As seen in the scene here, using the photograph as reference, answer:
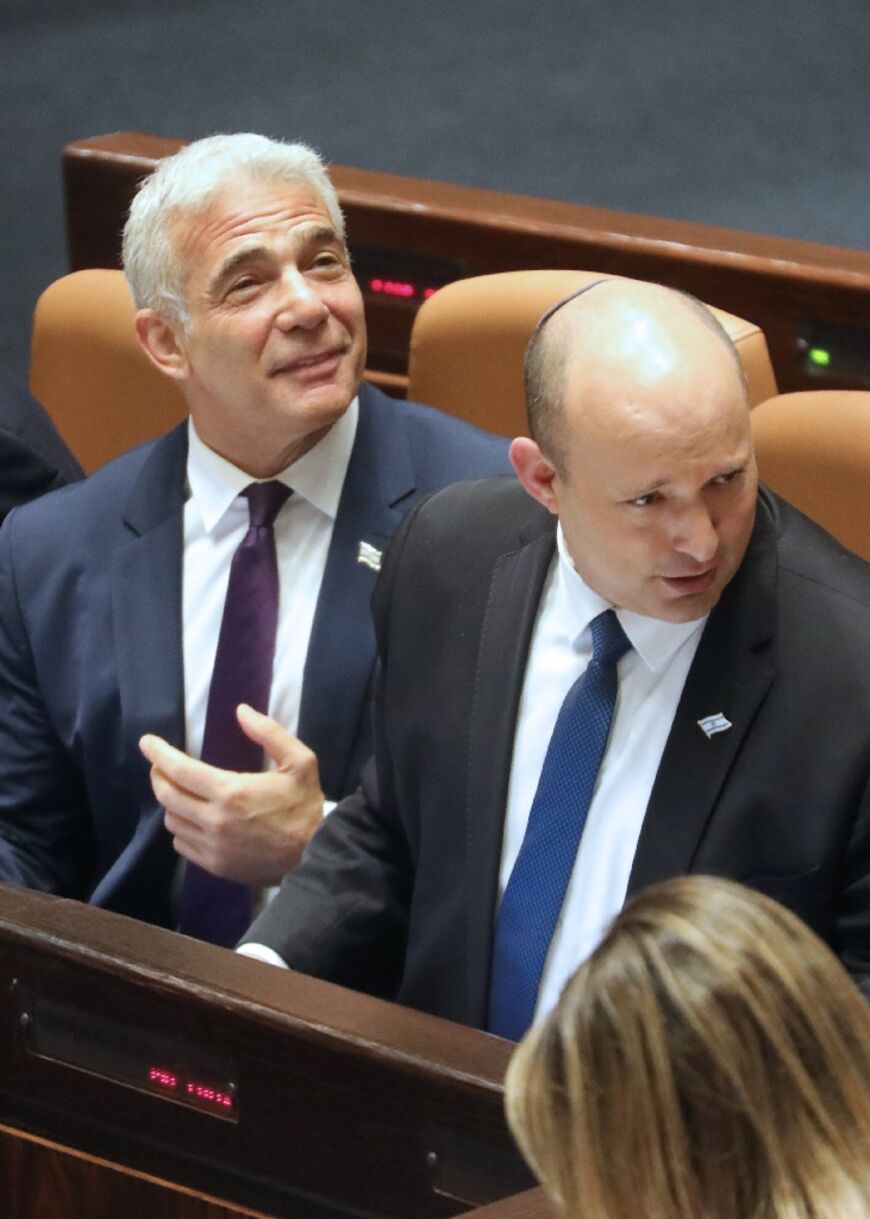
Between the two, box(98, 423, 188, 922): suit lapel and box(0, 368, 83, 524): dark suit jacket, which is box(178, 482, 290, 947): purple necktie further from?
box(0, 368, 83, 524): dark suit jacket

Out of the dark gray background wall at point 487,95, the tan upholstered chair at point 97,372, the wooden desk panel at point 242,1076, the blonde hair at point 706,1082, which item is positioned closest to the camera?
the blonde hair at point 706,1082

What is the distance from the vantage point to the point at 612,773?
4.41 ft

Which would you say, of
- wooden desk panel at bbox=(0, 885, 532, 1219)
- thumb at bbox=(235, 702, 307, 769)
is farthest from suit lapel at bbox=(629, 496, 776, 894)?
thumb at bbox=(235, 702, 307, 769)

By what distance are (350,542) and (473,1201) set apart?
745 millimetres

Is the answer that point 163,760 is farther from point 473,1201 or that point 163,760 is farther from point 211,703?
point 473,1201

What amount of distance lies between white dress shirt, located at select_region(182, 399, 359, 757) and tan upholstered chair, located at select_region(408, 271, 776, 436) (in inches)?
10.8

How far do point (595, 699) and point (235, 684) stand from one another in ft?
1.49

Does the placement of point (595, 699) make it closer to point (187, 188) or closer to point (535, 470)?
point (535, 470)

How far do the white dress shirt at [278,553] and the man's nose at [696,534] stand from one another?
55cm

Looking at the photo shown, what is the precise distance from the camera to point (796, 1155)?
0.75 meters

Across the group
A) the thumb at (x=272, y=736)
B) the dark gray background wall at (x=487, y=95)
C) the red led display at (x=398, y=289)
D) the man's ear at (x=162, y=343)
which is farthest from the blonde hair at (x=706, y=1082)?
the dark gray background wall at (x=487, y=95)

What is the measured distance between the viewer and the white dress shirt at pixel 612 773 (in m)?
1.33

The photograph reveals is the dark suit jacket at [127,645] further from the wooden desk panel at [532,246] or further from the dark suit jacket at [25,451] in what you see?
the wooden desk panel at [532,246]

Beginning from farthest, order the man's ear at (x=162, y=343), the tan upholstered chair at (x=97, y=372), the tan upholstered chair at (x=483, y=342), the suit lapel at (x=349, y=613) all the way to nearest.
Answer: the tan upholstered chair at (x=97, y=372) < the tan upholstered chair at (x=483, y=342) < the man's ear at (x=162, y=343) < the suit lapel at (x=349, y=613)
